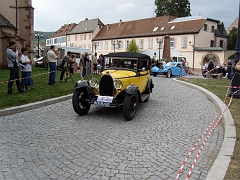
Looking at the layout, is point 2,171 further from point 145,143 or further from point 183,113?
point 183,113

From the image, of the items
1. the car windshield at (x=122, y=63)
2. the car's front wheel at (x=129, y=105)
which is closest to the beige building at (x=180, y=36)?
the car windshield at (x=122, y=63)

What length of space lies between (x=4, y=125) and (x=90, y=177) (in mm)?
3455

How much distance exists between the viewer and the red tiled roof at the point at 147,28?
45581 millimetres

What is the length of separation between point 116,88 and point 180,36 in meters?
41.9

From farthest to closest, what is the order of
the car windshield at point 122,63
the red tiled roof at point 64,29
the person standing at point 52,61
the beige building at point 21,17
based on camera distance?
the red tiled roof at point 64,29 → the beige building at point 21,17 → the person standing at point 52,61 → the car windshield at point 122,63

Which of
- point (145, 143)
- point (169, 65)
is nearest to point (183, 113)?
point (145, 143)

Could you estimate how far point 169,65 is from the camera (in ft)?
77.2

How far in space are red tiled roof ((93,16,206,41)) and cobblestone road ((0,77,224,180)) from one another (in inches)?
1585

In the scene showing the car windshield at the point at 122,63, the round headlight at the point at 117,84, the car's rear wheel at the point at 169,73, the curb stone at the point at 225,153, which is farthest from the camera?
the car's rear wheel at the point at 169,73

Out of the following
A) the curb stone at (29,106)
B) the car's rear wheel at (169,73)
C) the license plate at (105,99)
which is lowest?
the curb stone at (29,106)

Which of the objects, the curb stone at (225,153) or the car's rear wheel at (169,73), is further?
the car's rear wheel at (169,73)

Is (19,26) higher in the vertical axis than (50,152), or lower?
higher

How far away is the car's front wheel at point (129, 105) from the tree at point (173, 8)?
57647mm

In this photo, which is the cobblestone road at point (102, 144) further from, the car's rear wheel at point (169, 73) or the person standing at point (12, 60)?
the car's rear wheel at point (169, 73)
